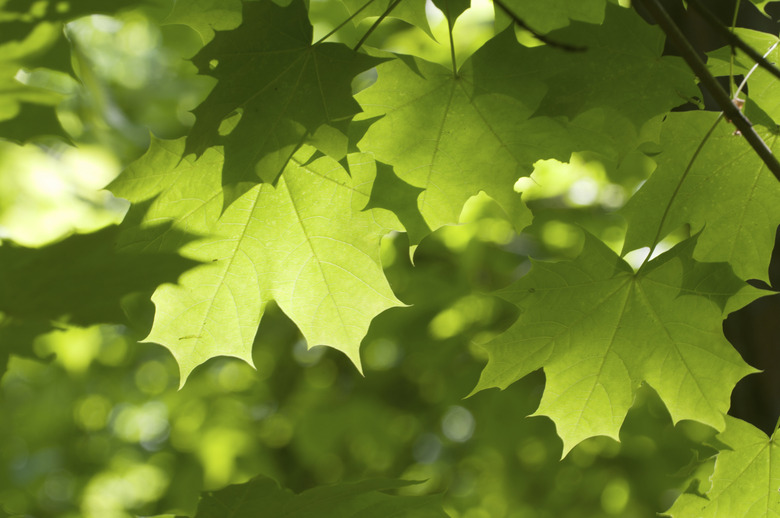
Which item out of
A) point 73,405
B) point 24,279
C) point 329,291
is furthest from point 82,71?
point 24,279

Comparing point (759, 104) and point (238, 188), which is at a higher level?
point (238, 188)

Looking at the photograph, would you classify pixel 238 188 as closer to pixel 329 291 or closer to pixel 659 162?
pixel 329 291

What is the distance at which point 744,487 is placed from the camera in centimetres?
172

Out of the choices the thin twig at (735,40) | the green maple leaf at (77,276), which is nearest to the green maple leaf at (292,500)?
the green maple leaf at (77,276)

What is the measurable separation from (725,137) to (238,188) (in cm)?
127

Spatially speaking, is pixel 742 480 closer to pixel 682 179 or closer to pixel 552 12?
pixel 682 179

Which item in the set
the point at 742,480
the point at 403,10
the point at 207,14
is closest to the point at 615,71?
the point at 403,10

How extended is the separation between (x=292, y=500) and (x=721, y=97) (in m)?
1.17

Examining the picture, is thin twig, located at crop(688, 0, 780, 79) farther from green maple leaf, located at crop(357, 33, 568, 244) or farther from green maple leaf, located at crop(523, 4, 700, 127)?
green maple leaf, located at crop(357, 33, 568, 244)

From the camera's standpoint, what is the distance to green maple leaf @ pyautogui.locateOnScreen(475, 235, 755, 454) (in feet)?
5.45

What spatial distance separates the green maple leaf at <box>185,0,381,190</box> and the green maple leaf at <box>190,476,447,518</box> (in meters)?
0.66

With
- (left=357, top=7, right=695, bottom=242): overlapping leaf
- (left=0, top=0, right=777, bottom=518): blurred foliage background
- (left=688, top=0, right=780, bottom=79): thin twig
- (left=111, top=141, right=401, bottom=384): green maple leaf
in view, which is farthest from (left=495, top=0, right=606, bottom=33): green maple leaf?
(left=0, top=0, right=777, bottom=518): blurred foliage background

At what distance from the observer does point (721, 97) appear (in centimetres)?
120

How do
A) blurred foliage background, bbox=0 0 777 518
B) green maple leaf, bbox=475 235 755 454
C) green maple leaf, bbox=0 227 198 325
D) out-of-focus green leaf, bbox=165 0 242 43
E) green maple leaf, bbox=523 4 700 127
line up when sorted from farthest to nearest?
1. blurred foliage background, bbox=0 0 777 518
2. green maple leaf, bbox=475 235 755 454
3. out-of-focus green leaf, bbox=165 0 242 43
4. green maple leaf, bbox=523 4 700 127
5. green maple leaf, bbox=0 227 198 325
